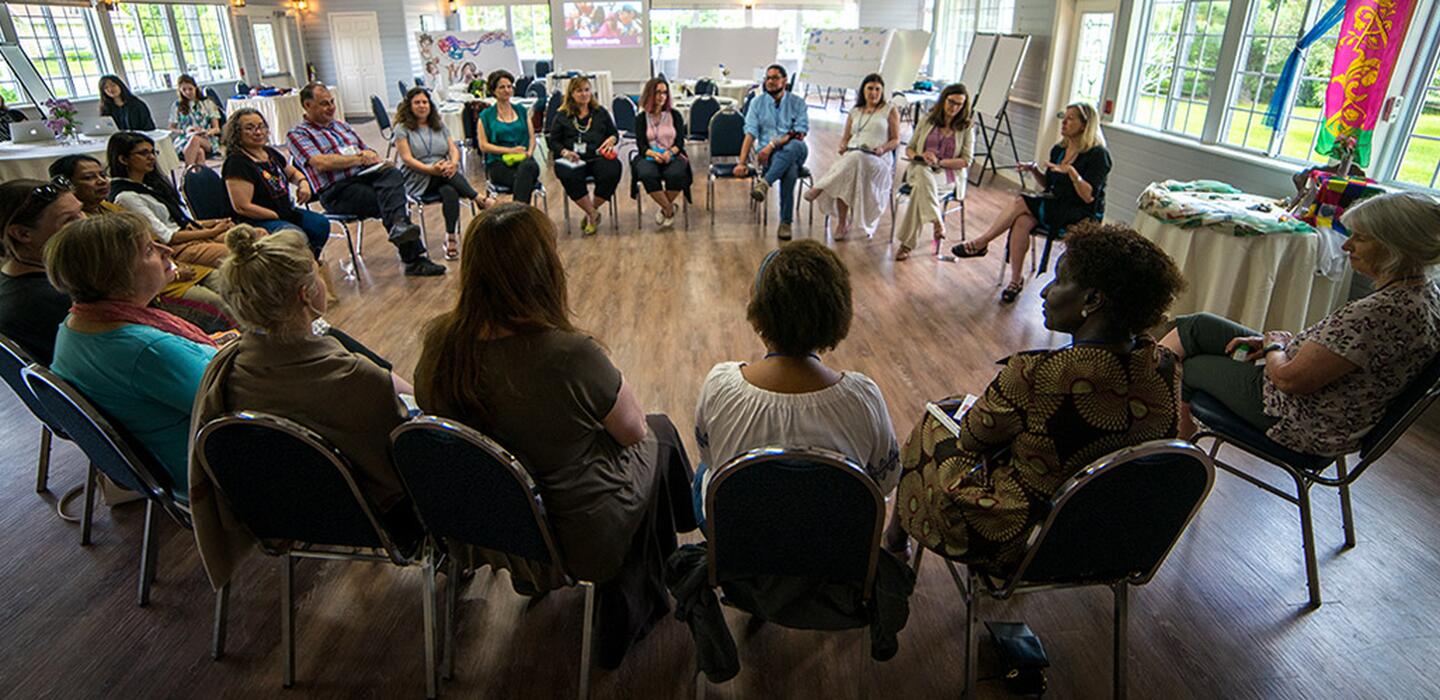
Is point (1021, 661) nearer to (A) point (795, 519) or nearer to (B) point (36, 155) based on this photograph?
(A) point (795, 519)

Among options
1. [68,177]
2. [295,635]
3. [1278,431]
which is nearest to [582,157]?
[68,177]

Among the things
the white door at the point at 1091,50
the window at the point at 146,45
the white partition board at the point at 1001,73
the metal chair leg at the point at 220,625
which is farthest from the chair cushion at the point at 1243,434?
the window at the point at 146,45

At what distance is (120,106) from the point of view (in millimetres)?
6848

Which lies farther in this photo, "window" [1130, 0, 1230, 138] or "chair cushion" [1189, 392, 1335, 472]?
"window" [1130, 0, 1230, 138]

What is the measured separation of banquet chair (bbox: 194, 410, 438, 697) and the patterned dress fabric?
1199 millimetres

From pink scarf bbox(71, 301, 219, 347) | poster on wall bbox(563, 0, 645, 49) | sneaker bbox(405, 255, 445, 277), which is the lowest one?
sneaker bbox(405, 255, 445, 277)

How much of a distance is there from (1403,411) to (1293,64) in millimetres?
3681

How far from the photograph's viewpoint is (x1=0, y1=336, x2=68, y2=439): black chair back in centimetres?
177

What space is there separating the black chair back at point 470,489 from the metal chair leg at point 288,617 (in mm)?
416

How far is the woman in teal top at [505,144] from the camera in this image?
5.36m

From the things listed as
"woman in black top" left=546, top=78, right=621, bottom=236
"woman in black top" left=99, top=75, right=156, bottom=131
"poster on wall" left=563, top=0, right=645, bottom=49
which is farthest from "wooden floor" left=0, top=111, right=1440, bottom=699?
"poster on wall" left=563, top=0, right=645, bottom=49

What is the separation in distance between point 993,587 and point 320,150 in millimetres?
4637

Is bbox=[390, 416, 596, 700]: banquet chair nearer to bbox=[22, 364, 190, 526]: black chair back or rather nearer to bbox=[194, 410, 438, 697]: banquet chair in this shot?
bbox=[194, 410, 438, 697]: banquet chair

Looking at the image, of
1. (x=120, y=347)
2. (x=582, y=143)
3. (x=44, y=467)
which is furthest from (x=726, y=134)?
(x=120, y=347)
